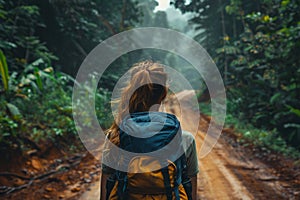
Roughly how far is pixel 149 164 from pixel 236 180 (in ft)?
12.4

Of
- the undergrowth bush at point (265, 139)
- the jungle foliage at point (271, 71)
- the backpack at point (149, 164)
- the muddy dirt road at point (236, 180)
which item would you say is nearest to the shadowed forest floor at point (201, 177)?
the muddy dirt road at point (236, 180)

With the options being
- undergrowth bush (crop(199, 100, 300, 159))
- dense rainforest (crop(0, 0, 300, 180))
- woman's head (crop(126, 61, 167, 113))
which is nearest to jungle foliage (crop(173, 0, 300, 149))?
dense rainforest (crop(0, 0, 300, 180))

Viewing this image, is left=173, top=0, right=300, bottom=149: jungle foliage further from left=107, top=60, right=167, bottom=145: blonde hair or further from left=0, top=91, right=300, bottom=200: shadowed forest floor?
left=107, top=60, right=167, bottom=145: blonde hair

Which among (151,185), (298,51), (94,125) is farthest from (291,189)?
(94,125)

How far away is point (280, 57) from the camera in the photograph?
795 cm

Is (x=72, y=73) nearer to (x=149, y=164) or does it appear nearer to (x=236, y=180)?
(x=236, y=180)

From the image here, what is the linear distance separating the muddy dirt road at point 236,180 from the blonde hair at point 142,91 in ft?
4.49

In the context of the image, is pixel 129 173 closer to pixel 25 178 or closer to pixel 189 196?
pixel 189 196

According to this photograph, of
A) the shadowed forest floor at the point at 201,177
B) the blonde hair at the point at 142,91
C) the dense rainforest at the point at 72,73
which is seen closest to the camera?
the blonde hair at the point at 142,91

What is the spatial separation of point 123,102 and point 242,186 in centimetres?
362

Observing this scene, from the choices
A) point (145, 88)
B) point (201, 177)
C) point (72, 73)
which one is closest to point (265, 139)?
point (201, 177)

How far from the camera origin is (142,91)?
1.69 metres

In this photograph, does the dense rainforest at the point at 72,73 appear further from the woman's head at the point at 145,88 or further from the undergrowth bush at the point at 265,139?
the woman's head at the point at 145,88

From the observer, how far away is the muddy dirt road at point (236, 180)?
13.2 feet
